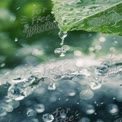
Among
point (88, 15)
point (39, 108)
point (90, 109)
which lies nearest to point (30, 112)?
point (39, 108)

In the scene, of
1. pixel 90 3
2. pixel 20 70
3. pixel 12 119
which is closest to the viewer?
pixel 90 3

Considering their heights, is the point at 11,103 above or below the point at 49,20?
below

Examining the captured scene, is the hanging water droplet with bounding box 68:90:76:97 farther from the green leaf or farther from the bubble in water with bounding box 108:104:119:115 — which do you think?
the green leaf

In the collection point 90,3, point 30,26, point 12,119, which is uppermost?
point 90,3

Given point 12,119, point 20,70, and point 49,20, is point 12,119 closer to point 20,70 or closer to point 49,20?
point 20,70

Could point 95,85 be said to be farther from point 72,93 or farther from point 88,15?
point 88,15

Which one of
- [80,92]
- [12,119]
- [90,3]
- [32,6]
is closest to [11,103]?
[12,119]
